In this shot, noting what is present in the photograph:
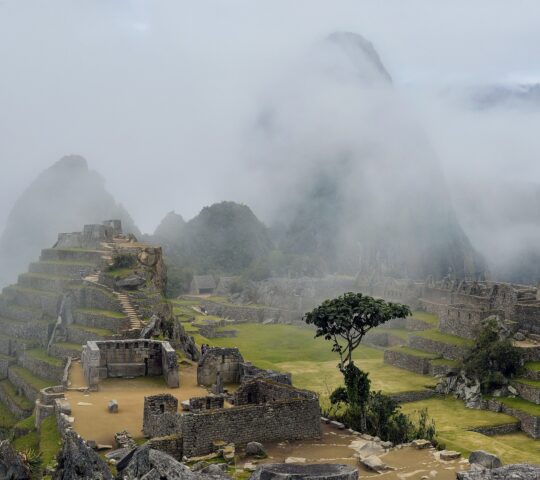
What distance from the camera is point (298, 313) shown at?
2844 inches

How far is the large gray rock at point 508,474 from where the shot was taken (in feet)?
36.0

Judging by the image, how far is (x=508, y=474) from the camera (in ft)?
36.8

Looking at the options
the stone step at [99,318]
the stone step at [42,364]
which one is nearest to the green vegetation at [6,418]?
the stone step at [42,364]

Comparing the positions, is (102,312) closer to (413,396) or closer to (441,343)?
(413,396)

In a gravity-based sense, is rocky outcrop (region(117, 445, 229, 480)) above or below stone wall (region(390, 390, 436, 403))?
above

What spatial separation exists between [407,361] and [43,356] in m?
23.3

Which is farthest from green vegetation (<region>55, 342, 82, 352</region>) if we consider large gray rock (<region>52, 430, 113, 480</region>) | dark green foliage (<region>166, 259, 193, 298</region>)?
dark green foliage (<region>166, 259, 193, 298</region>)

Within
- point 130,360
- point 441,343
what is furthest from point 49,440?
point 441,343

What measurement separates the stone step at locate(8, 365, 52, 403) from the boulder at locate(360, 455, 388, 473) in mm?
17580

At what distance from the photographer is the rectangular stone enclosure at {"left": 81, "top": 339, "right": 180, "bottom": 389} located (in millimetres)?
23766

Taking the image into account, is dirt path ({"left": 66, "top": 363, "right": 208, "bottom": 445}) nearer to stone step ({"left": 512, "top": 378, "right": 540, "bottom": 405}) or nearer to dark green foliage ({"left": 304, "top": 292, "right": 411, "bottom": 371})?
dark green foliage ({"left": 304, "top": 292, "right": 411, "bottom": 371})

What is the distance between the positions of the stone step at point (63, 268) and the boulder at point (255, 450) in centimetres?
2353

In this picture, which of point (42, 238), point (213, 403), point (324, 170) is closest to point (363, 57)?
point (324, 170)

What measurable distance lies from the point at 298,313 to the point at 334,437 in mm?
53367
